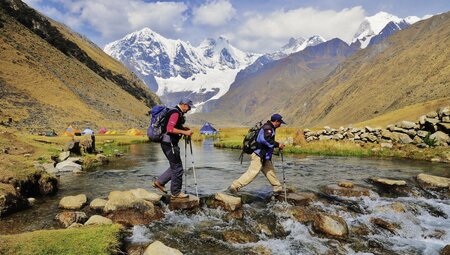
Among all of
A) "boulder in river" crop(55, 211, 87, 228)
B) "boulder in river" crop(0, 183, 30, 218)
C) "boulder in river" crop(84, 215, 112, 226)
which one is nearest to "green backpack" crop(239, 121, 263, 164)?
"boulder in river" crop(84, 215, 112, 226)

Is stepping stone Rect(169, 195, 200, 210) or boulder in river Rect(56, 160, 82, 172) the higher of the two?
boulder in river Rect(56, 160, 82, 172)

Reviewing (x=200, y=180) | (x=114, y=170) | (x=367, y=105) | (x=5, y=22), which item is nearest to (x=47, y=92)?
(x=5, y=22)

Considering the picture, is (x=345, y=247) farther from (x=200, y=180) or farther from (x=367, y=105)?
(x=367, y=105)

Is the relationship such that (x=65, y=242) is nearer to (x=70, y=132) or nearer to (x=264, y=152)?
(x=264, y=152)

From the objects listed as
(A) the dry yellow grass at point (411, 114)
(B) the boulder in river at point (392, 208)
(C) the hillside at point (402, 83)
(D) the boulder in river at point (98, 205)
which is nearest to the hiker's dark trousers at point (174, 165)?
(D) the boulder in river at point (98, 205)

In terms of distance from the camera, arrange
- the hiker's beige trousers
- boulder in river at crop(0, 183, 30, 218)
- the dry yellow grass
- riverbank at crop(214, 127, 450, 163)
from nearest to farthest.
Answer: boulder in river at crop(0, 183, 30, 218), the hiker's beige trousers, riverbank at crop(214, 127, 450, 163), the dry yellow grass

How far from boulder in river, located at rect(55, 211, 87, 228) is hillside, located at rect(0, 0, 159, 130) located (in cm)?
6437

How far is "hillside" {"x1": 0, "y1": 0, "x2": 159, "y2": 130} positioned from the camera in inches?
3191

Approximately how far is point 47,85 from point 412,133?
8677cm

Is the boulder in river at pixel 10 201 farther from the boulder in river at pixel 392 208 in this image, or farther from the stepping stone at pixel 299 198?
the boulder in river at pixel 392 208

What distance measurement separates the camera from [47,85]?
314 ft

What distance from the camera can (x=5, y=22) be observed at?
350 feet

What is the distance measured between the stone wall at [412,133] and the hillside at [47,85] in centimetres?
5723

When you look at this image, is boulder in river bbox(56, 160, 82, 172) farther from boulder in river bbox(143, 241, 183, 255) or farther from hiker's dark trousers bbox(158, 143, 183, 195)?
boulder in river bbox(143, 241, 183, 255)
